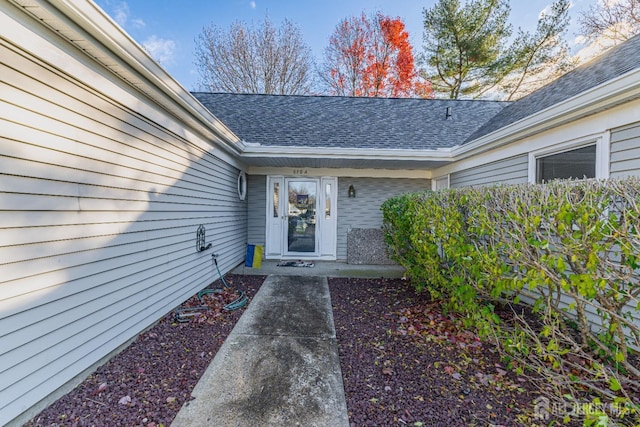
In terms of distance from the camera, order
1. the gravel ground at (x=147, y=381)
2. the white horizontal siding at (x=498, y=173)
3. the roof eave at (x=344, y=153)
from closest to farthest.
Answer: the gravel ground at (x=147, y=381)
the white horizontal siding at (x=498, y=173)
the roof eave at (x=344, y=153)

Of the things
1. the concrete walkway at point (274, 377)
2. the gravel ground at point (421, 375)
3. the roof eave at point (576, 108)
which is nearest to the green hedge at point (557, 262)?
the gravel ground at point (421, 375)

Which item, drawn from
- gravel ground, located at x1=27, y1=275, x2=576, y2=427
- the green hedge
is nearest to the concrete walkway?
gravel ground, located at x1=27, y1=275, x2=576, y2=427

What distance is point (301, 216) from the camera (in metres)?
7.09

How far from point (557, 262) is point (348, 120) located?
628 cm

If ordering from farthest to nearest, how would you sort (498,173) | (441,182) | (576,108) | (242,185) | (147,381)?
(441,182), (242,185), (498,173), (576,108), (147,381)

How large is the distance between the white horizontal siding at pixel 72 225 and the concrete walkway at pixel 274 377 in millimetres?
1031

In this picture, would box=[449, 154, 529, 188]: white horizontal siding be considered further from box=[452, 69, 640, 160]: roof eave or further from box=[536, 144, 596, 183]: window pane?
box=[452, 69, 640, 160]: roof eave

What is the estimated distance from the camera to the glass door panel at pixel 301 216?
7020mm

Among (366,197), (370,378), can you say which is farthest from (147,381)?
(366,197)

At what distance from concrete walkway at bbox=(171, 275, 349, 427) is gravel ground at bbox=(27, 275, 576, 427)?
0.11 meters

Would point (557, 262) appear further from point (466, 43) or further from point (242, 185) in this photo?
point (466, 43)

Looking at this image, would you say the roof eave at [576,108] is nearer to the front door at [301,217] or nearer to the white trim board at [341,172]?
the white trim board at [341,172]

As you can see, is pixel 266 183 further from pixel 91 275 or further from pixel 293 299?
pixel 91 275

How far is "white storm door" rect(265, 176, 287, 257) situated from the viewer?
23.0 feet
